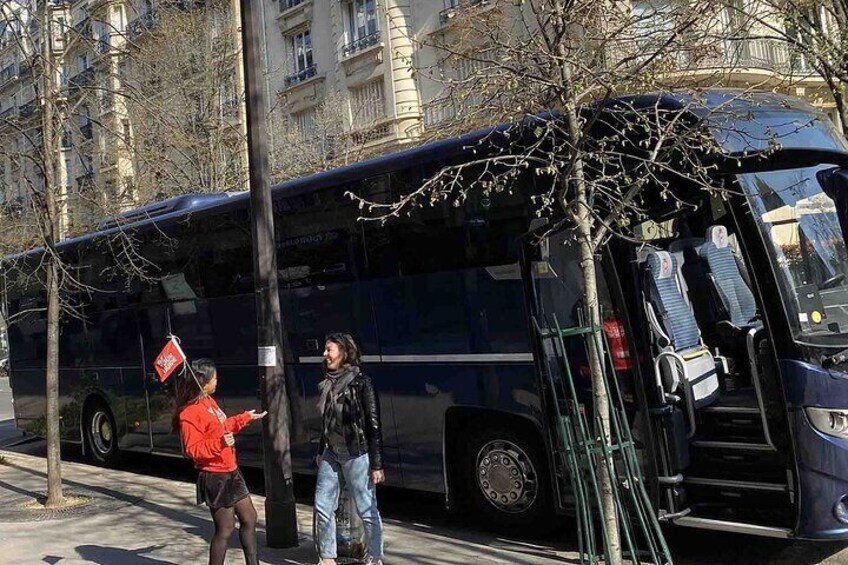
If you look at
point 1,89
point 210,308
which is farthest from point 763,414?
point 1,89

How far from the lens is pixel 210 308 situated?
10.2 metres

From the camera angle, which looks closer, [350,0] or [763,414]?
[763,414]

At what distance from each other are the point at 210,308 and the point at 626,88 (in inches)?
250

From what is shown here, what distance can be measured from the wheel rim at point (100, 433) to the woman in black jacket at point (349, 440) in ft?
26.5

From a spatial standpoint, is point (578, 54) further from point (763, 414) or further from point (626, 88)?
point (763, 414)

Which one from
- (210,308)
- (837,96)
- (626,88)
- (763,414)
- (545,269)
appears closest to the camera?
(626,88)

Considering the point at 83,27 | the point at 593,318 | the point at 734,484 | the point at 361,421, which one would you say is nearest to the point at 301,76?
the point at 83,27

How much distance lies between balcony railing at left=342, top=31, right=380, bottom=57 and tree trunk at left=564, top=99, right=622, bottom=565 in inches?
1000

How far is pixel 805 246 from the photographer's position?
6.11 metres

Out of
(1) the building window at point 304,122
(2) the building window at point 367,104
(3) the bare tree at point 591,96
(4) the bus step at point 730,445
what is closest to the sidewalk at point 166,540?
(4) the bus step at point 730,445

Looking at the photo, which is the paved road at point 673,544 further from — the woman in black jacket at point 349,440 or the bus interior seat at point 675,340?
the woman in black jacket at point 349,440

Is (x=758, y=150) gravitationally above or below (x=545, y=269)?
above

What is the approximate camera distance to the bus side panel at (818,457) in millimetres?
5539

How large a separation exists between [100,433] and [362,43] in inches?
775
